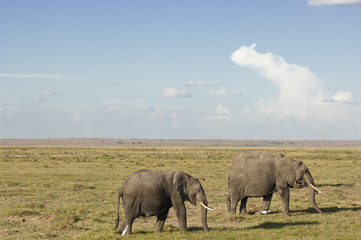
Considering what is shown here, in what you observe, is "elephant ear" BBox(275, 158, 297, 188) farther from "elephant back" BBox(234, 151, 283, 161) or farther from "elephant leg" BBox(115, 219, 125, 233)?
"elephant leg" BBox(115, 219, 125, 233)

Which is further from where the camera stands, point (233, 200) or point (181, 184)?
point (233, 200)

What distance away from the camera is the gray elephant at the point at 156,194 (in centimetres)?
1659

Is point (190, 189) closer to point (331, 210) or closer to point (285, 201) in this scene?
point (285, 201)

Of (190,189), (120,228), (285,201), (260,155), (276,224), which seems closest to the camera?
(190,189)

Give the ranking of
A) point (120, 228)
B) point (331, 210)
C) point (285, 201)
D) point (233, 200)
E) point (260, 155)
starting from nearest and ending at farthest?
1. point (120, 228)
2. point (285, 201)
3. point (233, 200)
4. point (260, 155)
5. point (331, 210)

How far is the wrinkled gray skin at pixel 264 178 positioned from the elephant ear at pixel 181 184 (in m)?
5.60

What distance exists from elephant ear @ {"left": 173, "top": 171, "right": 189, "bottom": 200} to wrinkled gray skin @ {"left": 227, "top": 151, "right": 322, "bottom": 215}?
5.60 meters

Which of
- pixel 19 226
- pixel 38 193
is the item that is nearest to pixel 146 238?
pixel 19 226

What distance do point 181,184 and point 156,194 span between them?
0.89 m

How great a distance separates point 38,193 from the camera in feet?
100

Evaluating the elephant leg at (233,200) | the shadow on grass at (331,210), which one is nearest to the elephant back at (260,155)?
the elephant leg at (233,200)

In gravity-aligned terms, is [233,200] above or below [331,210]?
above

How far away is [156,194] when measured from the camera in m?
16.7

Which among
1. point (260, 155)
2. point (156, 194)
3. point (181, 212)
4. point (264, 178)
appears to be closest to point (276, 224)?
point (264, 178)
